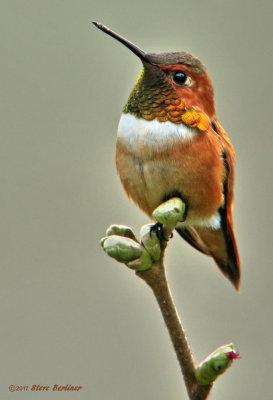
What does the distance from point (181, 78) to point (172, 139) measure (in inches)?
6.6

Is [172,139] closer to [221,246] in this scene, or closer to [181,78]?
[181,78]

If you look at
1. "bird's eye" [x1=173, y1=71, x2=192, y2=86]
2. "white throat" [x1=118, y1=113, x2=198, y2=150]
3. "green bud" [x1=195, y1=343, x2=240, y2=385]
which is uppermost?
"bird's eye" [x1=173, y1=71, x2=192, y2=86]

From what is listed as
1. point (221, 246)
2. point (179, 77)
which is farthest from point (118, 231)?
point (221, 246)

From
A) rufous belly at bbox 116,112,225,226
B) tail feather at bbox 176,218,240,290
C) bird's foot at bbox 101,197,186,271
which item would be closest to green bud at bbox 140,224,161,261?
bird's foot at bbox 101,197,186,271

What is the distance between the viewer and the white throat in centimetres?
131

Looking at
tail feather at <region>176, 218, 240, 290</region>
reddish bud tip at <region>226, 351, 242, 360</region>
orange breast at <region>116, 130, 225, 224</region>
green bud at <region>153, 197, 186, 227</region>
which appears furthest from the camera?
tail feather at <region>176, 218, 240, 290</region>

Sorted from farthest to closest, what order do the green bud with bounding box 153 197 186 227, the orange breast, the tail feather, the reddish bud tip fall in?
the tail feather
the orange breast
the green bud with bounding box 153 197 186 227
the reddish bud tip

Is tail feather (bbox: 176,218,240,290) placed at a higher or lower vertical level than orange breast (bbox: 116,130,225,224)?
lower

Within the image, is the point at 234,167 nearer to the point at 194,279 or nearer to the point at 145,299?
the point at 145,299

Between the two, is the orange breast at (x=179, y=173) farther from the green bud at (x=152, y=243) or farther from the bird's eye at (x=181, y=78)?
the green bud at (x=152, y=243)

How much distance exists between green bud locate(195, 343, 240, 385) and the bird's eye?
0.73 metres

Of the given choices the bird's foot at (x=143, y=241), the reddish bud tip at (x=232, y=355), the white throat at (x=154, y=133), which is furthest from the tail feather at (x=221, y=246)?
the reddish bud tip at (x=232, y=355)

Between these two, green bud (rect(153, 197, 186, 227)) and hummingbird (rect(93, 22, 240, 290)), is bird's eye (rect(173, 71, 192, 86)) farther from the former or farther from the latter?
green bud (rect(153, 197, 186, 227))

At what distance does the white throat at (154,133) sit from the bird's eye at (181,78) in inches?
4.3
